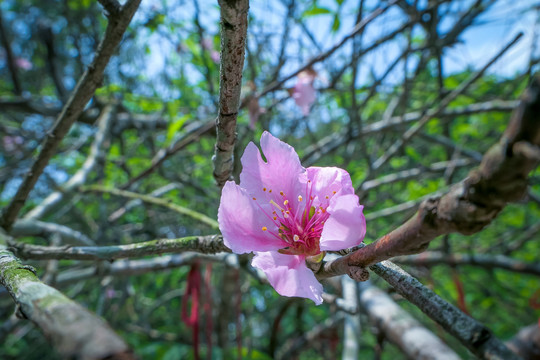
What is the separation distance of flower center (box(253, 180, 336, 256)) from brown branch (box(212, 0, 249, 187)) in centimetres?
17

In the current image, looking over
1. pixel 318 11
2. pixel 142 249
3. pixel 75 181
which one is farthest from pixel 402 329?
pixel 75 181

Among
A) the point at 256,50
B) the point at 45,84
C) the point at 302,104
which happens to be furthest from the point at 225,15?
the point at 45,84

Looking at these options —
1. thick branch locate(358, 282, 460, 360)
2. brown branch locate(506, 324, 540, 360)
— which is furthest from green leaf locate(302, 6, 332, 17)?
brown branch locate(506, 324, 540, 360)

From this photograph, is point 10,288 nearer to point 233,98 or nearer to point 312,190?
point 233,98

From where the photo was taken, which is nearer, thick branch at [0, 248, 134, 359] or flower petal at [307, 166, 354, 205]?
thick branch at [0, 248, 134, 359]

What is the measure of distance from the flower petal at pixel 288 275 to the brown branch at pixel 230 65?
0.84 ft

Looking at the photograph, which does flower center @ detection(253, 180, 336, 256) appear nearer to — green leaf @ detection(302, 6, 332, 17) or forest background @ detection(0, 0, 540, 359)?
forest background @ detection(0, 0, 540, 359)

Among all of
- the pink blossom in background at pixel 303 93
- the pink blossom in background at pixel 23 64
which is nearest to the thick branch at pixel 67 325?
the pink blossom in background at pixel 303 93

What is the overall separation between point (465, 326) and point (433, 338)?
3.30 ft

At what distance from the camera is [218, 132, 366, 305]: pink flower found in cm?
61

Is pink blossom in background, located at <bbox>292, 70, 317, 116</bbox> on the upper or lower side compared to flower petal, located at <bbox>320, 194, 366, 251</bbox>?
upper

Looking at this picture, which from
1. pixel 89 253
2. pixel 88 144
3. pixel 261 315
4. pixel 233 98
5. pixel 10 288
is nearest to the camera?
pixel 10 288

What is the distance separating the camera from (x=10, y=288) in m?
0.46

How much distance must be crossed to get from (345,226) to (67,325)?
1.36 ft
